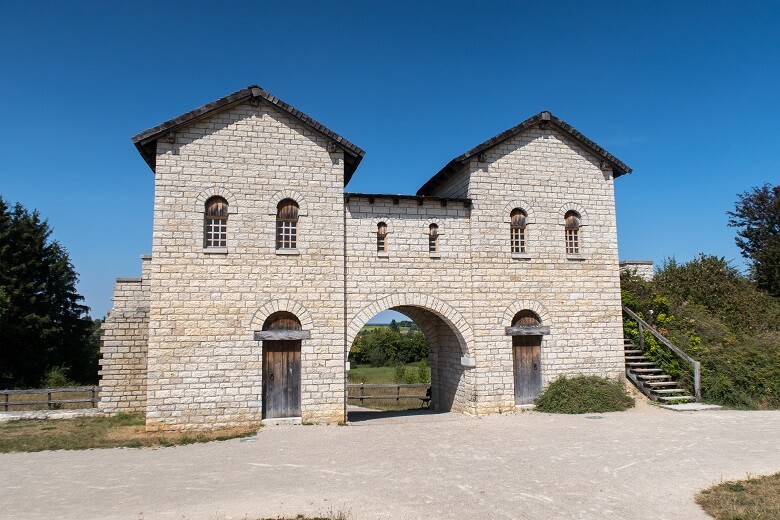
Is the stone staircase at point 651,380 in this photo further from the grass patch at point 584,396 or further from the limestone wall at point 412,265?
the limestone wall at point 412,265

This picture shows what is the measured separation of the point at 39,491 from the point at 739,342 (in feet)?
60.8

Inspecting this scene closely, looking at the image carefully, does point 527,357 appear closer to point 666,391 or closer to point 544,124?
point 666,391

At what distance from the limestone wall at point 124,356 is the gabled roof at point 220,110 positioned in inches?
173

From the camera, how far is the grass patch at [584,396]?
1412cm

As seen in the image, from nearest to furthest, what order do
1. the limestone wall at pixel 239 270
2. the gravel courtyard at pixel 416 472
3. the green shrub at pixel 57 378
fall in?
the gravel courtyard at pixel 416 472
the limestone wall at pixel 239 270
the green shrub at pixel 57 378

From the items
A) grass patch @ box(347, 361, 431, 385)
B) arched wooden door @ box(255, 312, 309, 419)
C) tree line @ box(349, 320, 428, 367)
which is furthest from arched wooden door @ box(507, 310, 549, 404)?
tree line @ box(349, 320, 428, 367)

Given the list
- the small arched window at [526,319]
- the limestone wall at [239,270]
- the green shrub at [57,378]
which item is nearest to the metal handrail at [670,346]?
the small arched window at [526,319]

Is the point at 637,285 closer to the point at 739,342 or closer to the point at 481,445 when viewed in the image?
the point at 739,342

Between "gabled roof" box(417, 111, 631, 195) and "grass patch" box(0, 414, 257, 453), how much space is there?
9.59 metres

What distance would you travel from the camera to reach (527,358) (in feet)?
49.2

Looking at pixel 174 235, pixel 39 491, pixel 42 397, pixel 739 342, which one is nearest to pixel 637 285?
pixel 739 342

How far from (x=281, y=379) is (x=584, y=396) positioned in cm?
851

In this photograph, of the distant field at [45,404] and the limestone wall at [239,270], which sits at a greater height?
the limestone wall at [239,270]

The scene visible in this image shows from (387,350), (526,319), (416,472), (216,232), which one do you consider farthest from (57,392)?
(387,350)
